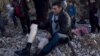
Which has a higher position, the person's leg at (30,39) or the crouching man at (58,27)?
the crouching man at (58,27)

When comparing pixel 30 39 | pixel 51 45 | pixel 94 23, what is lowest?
pixel 94 23

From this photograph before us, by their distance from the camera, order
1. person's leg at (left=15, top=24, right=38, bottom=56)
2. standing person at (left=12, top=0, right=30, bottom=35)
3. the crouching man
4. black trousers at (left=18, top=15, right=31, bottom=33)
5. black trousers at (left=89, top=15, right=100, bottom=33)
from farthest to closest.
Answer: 1. black trousers at (left=89, top=15, right=100, bottom=33)
2. black trousers at (left=18, top=15, right=31, bottom=33)
3. standing person at (left=12, top=0, right=30, bottom=35)
4. person's leg at (left=15, top=24, right=38, bottom=56)
5. the crouching man

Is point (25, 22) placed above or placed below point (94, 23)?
above

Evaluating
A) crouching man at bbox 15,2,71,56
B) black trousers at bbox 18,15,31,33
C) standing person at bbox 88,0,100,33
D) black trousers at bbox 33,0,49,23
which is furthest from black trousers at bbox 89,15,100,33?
crouching man at bbox 15,2,71,56

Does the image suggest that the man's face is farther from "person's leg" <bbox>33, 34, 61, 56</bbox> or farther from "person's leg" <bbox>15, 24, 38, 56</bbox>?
"person's leg" <bbox>15, 24, 38, 56</bbox>

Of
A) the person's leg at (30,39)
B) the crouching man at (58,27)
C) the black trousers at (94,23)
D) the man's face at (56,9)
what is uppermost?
the man's face at (56,9)

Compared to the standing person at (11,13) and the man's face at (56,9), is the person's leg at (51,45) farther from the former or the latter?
the standing person at (11,13)

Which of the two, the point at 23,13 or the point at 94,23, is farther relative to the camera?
the point at 94,23

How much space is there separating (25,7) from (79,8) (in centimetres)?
848

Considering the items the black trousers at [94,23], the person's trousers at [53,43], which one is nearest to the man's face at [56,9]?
the person's trousers at [53,43]

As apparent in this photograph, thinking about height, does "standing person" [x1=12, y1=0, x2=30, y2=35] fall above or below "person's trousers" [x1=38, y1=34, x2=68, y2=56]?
below

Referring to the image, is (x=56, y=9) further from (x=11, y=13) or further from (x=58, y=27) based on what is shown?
(x=11, y=13)

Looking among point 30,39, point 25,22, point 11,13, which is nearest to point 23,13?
point 25,22

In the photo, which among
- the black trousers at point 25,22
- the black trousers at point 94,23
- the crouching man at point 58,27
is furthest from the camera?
the black trousers at point 94,23
